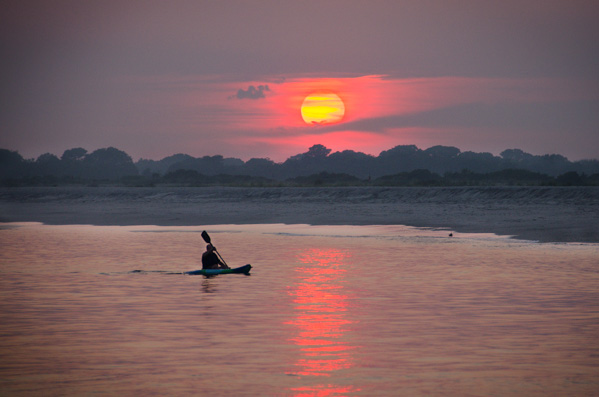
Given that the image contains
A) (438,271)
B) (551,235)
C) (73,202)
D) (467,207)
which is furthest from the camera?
(73,202)

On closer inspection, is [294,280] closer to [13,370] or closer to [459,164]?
[13,370]

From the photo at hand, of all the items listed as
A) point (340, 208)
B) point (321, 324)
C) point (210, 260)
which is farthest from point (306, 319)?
point (340, 208)

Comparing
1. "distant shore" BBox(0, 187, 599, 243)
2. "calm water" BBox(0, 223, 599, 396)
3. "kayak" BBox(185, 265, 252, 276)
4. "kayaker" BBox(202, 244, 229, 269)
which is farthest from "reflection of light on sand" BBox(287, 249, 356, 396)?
"distant shore" BBox(0, 187, 599, 243)

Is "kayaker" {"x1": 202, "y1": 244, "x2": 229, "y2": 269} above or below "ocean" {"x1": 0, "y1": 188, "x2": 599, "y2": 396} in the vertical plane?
above

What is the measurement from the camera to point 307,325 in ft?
45.0

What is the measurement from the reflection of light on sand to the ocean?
0.04 metres

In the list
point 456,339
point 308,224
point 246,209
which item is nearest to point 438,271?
point 456,339

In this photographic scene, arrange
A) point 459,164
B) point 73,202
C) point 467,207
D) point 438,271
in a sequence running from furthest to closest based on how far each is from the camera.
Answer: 1. point 459,164
2. point 73,202
3. point 467,207
4. point 438,271

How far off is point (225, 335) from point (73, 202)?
210 feet

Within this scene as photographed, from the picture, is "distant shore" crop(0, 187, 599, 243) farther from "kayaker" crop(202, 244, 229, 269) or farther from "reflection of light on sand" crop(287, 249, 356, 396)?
"kayaker" crop(202, 244, 229, 269)

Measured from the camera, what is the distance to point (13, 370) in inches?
405

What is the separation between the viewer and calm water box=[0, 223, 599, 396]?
9.67 metres

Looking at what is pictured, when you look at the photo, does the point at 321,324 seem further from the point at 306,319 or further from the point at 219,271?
the point at 219,271

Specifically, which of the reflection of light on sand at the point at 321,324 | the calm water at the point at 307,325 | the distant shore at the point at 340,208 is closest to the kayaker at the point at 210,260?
the calm water at the point at 307,325
